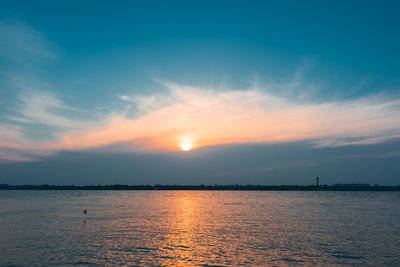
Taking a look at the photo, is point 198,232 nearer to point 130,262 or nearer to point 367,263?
point 130,262

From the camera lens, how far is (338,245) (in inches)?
1344

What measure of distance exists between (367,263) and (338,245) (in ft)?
24.4

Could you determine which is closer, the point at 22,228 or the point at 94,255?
the point at 94,255

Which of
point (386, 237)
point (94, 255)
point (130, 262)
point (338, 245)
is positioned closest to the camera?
point (130, 262)

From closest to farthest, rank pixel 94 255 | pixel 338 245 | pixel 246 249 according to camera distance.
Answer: pixel 94 255, pixel 246 249, pixel 338 245

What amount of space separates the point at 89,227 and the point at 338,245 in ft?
114

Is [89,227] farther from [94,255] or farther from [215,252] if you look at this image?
[215,252]

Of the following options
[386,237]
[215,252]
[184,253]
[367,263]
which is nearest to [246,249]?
[215,252]

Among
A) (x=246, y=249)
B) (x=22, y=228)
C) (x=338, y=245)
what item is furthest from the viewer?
(x=22, y=228)

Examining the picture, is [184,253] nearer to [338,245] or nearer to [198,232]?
[198,232]

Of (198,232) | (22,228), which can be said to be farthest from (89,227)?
(198,232)

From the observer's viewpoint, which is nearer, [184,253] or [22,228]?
[184,253]

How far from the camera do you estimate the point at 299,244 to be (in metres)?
34.2

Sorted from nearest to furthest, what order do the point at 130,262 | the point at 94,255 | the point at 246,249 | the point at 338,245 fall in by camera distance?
the point at 130,262 < the point at 94,255 < the point at 246,249 < the point at 338,245
